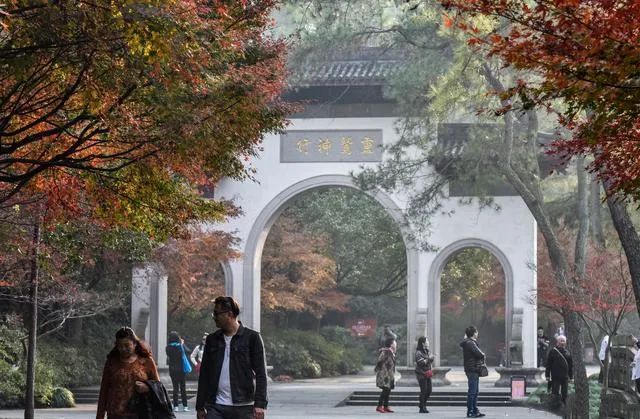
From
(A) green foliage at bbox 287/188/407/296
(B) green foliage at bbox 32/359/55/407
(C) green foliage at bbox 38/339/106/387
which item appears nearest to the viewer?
(B) green foliage at bbox 32/359/55/407

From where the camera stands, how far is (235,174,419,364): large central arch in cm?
3297

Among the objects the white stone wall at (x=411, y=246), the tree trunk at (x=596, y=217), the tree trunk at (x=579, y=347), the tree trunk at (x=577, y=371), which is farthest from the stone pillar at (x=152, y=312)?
the tree trunk at (x=577, y=371)

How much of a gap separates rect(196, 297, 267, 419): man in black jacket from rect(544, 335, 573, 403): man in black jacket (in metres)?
14.0

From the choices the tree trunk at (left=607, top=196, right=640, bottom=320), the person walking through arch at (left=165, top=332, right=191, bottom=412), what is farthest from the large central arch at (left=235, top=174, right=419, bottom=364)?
the tree trunk at (left=607, top=196, right=640, bottom=320)

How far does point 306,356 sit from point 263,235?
7.42 m

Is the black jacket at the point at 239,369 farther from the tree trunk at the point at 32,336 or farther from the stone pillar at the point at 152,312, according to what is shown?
the stone pillar at the point at 152,312

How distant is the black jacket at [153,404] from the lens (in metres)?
10.3

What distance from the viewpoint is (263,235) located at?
33531 mm

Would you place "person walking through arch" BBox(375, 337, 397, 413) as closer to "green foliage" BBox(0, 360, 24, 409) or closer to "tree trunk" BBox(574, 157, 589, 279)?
"tree trunk" BBox(574, 157, 589, 279)

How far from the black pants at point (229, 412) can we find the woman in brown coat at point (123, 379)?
78 cm

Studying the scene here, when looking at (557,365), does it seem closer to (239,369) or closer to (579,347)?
(579,347)

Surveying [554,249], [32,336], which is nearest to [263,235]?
[554,249]

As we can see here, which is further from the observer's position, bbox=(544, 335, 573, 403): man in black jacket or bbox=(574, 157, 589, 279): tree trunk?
bbox=(574, 157, 589, 279): tree trunk

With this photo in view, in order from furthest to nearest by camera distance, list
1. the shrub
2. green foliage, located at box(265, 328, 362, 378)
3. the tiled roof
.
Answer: green foliage, located at box(265, 328, 362, 378) → the shrub → the tiled roof
